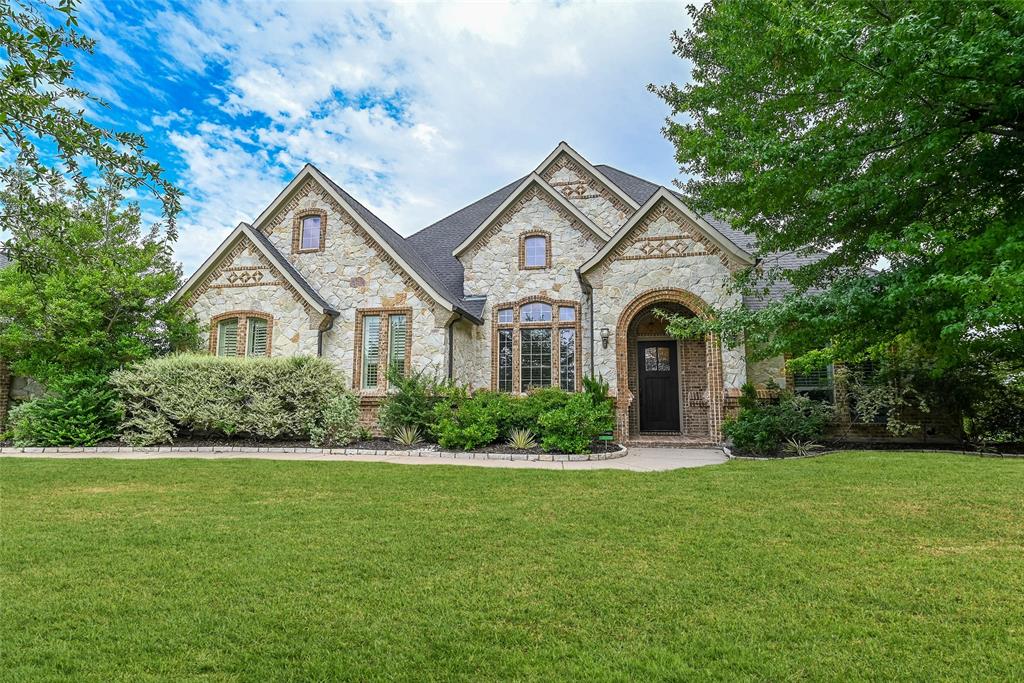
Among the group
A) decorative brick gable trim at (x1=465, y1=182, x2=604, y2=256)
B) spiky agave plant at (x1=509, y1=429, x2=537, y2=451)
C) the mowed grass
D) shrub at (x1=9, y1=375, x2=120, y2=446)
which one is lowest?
the mowed grass

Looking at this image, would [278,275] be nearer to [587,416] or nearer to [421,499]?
[587,416]

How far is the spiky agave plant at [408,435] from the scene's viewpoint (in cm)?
1200

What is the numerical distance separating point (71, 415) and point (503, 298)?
10251 millimetres

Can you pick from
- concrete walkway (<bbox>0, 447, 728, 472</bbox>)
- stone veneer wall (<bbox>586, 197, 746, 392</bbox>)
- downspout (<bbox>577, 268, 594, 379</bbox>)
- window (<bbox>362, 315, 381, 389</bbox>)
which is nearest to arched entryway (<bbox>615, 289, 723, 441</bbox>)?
stone veneer wall (<bbox>586, 197, 746, 392</bbox>)

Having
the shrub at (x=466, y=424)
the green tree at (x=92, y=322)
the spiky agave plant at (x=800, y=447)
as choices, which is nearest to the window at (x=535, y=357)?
the shrub at (x=466, y=424)

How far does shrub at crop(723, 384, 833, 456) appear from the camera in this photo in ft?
37.1

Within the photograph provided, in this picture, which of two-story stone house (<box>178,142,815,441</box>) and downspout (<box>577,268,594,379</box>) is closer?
two-story stone house (<box>178,142,815,441</box>)

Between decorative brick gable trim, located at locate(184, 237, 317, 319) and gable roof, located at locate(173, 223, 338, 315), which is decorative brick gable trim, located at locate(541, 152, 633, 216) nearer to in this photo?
gable roof, located at locate(173, 223, 338, 315)

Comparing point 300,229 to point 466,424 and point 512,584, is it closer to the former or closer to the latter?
point 466,424

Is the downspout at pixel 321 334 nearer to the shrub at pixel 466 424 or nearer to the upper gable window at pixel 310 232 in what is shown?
the upper gable window at pixel 310 232

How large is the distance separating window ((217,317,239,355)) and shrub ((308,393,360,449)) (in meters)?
4.29

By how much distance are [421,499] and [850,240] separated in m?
6.22

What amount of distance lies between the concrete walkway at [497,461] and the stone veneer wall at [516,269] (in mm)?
4281

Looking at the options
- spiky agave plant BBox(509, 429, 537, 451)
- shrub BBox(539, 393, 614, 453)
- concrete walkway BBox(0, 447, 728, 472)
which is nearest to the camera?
concrete walkway BBox(0, 447, 728, 472)
